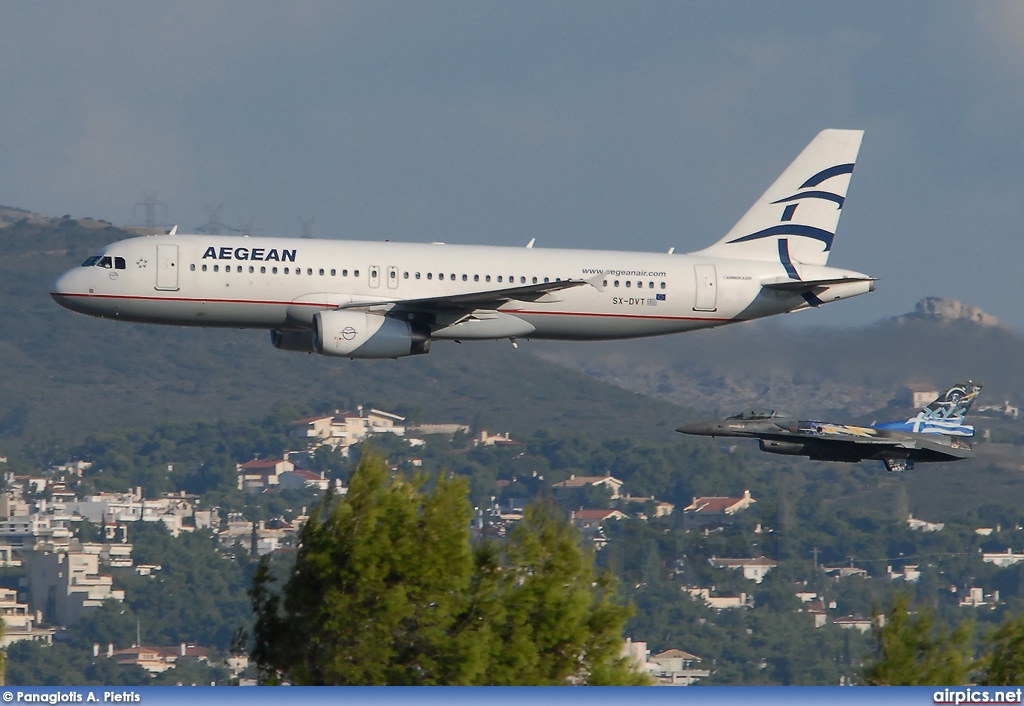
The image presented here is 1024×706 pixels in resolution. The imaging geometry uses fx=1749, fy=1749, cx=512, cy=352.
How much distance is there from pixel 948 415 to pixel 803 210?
9.85 metres

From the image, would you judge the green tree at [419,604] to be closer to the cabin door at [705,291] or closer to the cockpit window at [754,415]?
the cabin door at [705,291]

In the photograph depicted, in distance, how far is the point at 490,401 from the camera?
197125 millimetres

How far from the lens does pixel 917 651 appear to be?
1594 inches

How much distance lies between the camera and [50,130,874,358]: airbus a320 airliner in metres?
50.8

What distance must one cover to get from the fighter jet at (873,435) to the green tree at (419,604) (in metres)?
22.1

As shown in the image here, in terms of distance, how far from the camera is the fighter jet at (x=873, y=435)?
6291cm

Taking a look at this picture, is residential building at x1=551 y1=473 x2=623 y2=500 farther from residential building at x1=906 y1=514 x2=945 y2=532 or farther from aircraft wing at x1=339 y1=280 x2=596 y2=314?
aircraft wing at x1=339 y1=280 x2=596 y2=314

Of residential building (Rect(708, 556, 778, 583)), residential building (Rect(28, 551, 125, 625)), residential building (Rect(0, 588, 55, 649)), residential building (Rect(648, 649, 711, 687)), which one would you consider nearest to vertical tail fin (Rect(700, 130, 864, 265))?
residential building (Rect(648, 649, 711, 687))

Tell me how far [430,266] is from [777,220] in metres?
14.4

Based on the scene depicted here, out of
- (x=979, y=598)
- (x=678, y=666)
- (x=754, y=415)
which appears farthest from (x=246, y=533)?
(x=754, y=415)

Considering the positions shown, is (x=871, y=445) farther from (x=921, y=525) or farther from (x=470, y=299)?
(x=921, y=525)

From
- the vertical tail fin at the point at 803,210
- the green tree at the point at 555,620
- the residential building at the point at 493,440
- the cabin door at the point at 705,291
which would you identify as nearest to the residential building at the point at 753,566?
the residential building at the point at 493,440

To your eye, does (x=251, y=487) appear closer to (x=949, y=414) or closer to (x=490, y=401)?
(x=490, y=401)

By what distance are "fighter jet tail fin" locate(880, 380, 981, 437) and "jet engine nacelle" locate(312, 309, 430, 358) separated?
2164cm
